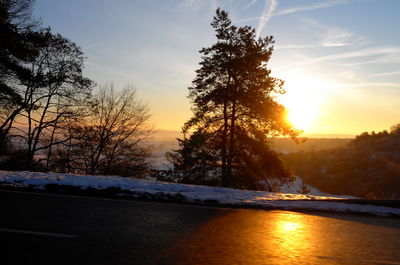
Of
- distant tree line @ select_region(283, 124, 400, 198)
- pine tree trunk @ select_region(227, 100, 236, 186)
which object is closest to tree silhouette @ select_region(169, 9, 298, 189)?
pine tree trunk @ select_region(227, 100, 236, 186)

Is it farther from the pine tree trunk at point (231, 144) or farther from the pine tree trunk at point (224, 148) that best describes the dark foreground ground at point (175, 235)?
the pine tree trunk at point (231, 144)

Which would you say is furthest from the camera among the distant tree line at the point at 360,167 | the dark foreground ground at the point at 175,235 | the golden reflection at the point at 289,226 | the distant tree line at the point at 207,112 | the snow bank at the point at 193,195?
the distant tree line at the point at 360,167

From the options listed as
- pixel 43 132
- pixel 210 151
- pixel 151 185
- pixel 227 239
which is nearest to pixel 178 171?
pixel 210 151

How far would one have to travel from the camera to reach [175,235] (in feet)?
14.8

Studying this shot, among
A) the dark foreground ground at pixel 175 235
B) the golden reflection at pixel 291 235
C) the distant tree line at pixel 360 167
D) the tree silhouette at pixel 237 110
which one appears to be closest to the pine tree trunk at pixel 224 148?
the tree silhouette at pixel 237 110

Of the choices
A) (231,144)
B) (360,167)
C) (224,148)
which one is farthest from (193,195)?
(360,167)

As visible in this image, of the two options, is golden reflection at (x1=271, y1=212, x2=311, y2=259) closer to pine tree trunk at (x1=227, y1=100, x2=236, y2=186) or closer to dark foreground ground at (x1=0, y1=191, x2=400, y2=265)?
dark foreground ground at (x1=0, y1=191, x2=400, y2=265)

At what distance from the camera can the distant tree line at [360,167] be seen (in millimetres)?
35562

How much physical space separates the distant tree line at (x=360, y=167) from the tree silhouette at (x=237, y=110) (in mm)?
11426

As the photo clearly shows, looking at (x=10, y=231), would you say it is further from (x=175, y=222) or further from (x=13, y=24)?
(x=13, y=24)

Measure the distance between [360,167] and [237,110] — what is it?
93.0ft

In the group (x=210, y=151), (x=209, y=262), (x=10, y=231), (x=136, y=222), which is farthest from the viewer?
(x=210, y=151)

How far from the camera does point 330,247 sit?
4367 millimetres

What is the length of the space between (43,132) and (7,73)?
681 cm
